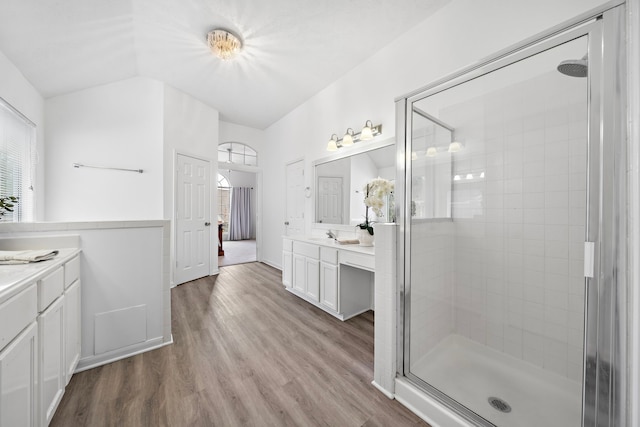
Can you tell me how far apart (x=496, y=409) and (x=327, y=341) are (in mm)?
1207

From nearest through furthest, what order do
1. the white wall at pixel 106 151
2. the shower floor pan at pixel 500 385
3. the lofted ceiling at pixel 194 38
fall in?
the shower floor pan at pixel 500 385 → the lofted ceiling at pixel 194 38 → the white wall at pixel 106 151

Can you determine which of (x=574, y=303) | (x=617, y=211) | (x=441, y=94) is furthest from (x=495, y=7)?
(x=574, y=303)

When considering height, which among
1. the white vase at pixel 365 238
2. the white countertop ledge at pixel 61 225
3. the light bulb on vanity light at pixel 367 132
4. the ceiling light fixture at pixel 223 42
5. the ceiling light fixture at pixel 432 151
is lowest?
the white vase at pixel 365 238

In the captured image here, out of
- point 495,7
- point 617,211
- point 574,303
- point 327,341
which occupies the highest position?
point 495,7

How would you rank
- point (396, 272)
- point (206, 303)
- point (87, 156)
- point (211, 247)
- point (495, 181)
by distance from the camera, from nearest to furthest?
point (396, 272)
point (495, 181)
point (206, 303)
point (87, 156)
point (211, 247)

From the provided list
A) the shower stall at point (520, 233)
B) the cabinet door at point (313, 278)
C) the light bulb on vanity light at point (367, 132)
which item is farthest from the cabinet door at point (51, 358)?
the light bulb on vanity light at point (367, 132)

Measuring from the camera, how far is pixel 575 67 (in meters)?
1.06

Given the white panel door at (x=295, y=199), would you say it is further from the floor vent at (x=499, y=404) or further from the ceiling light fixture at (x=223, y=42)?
the floor vent at (x=499, y=404)

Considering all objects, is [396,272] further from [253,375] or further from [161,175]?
[161,175]

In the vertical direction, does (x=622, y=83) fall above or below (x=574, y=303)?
above

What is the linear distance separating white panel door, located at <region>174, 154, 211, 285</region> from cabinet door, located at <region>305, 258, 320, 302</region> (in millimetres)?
2164

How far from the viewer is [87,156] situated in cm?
326

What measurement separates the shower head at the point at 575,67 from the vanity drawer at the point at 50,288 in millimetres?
2505

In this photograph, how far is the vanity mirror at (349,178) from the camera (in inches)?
102
